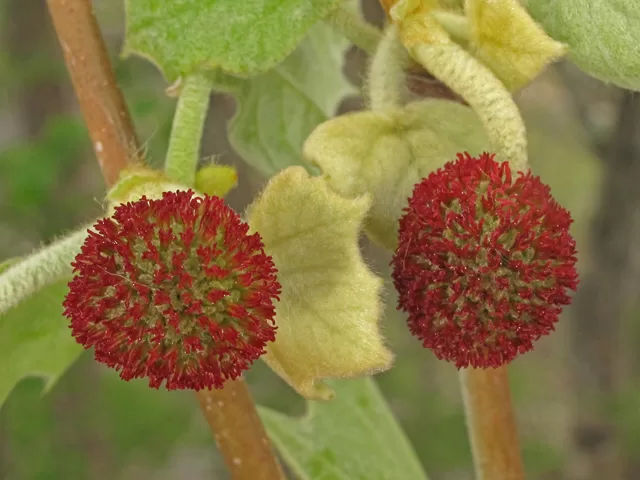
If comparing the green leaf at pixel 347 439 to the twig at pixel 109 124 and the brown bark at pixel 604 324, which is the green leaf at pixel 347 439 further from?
the brown bark at pixel 604 324

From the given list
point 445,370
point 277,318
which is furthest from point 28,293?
point 445,370

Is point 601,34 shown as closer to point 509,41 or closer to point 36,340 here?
point 509,41

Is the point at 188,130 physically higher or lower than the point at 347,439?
higher

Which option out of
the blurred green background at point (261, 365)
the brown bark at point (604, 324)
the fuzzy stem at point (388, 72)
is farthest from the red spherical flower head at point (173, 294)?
the brown bark at point (604, 324)

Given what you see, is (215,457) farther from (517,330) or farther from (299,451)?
(517,330)

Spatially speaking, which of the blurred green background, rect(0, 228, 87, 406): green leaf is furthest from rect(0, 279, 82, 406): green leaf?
the blurred green background

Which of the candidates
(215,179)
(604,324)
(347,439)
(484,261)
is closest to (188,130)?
(215,179)
